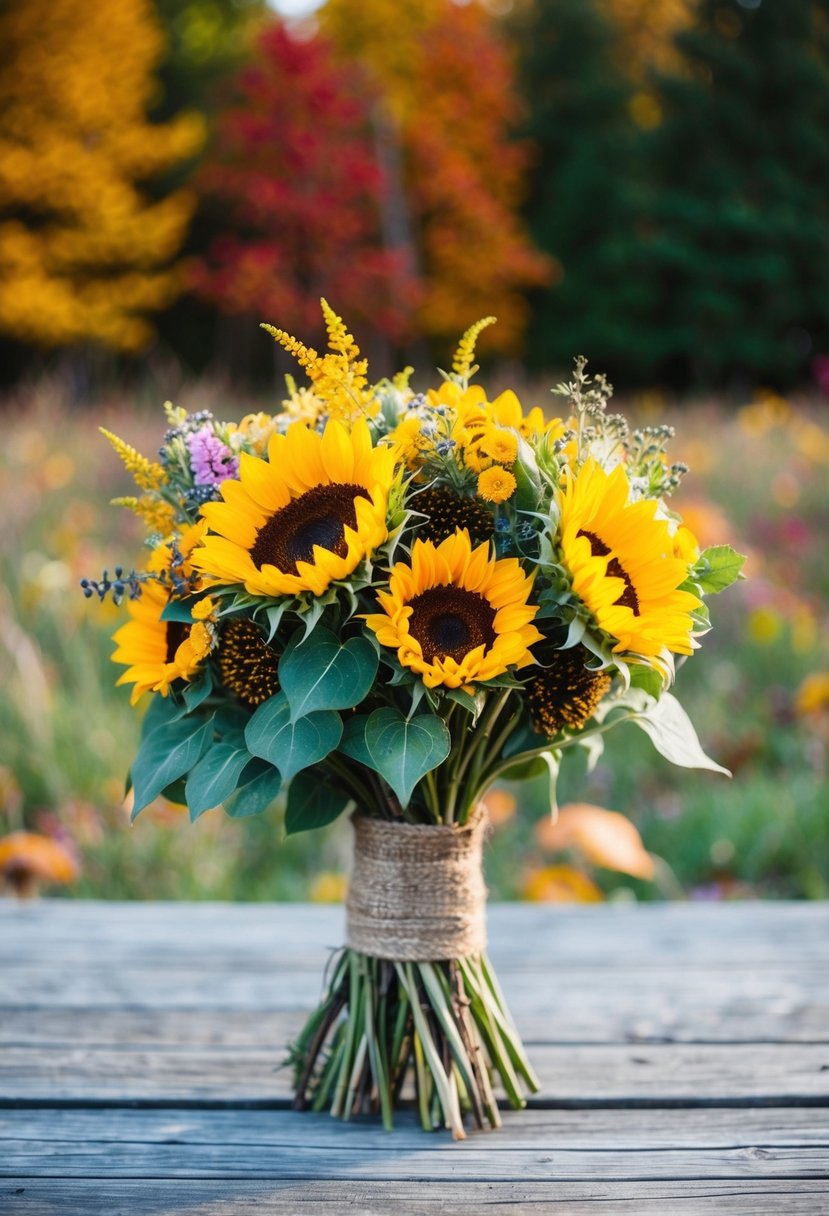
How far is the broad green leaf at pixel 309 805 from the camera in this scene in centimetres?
122

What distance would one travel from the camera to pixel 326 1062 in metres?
1.26

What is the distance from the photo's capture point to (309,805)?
4.03ft

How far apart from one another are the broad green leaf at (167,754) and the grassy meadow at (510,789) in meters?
1.12

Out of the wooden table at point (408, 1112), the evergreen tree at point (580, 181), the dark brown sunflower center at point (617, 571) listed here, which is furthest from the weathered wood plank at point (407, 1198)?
the evergreen tree at point (580, 181)

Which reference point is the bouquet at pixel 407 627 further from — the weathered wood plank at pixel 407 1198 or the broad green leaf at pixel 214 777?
the weathered wood plank at pixel 407 1198

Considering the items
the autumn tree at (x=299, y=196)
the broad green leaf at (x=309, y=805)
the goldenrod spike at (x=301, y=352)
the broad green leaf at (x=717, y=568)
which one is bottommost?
the broad green leaf at (x=309, y=805)

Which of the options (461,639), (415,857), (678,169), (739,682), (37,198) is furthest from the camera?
(678,169)

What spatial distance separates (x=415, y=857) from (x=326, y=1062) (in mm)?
284

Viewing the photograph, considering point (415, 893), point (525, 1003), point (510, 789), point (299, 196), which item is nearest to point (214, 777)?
point (415, 893)

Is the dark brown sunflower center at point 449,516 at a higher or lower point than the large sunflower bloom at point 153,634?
higher

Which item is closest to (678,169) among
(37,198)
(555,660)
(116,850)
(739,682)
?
(37,198)

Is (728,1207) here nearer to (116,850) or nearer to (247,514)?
(247,514)

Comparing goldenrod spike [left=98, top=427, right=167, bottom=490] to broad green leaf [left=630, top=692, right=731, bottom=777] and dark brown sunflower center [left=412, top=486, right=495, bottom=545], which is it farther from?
broad green leaf [left=630, top=692, right=731, bottom=777]

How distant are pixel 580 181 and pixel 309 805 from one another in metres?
14.5
